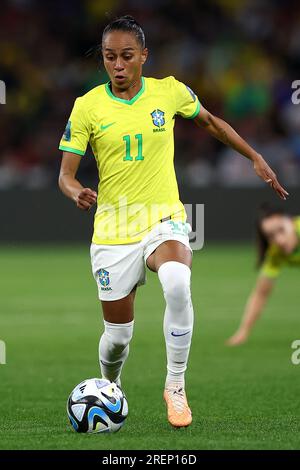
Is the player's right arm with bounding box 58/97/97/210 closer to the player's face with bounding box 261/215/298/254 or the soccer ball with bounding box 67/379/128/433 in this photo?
the soccer ball with bounding box 67/379/128/433

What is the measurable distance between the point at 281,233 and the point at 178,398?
495 cm

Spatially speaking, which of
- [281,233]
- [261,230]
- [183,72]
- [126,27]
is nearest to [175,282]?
[126,27]

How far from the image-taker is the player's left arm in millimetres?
6961

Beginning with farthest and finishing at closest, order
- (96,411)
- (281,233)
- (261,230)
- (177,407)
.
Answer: (261,230), (281,233), (177,407), (96,411)

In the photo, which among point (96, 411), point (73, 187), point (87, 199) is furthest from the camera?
point (73, 187)

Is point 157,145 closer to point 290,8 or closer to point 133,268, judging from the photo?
point 133,268

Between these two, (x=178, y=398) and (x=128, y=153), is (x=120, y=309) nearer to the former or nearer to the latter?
(x=178, y=398)

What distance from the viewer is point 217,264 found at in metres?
19.8

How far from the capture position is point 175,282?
6426 millimetres

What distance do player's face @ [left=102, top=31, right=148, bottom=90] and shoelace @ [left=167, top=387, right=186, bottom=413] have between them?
6.06ft

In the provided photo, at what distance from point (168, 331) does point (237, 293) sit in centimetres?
932

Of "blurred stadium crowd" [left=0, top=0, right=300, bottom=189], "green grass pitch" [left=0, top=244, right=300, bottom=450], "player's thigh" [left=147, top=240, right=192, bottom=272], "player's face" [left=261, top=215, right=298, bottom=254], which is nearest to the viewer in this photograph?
"green grass pitch" [left=0, top=244, right=300, bottom=450]

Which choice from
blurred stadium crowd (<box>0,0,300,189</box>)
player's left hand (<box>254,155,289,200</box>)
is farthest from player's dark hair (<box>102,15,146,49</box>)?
blurred stadium crowd (<box>0,0,300,189</box>)
